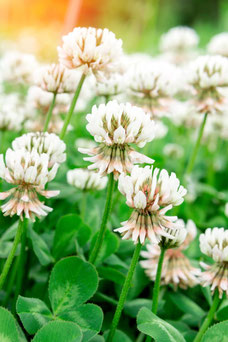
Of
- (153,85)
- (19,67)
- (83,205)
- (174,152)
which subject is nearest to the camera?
(83,205)

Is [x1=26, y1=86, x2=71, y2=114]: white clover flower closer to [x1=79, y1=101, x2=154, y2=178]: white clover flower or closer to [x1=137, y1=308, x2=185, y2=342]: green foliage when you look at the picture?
[x1=79, y1=101, x2=154, y2=178]: white clover flower

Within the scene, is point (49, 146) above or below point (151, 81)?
below

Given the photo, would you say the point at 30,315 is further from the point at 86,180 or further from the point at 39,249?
the point at 86,180

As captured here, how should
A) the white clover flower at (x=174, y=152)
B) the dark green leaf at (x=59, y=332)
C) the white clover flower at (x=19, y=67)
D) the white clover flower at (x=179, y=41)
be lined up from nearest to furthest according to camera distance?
the dark green leaf at (x=59, y=332)
the white clover flower at (x=19, y=67)
the white clover flower at (x=174, y=152)
the white clover flower at (x=179, y=41)

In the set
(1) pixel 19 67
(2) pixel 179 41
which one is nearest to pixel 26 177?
(1) pixel 19 67

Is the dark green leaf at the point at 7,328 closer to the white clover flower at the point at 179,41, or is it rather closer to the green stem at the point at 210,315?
the green stem at the point at 210,315

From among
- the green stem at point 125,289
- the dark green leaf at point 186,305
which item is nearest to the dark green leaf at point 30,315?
the green stem at point 125,289

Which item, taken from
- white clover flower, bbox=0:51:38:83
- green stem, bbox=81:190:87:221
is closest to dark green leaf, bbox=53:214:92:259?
green stem, bbox=81:190:87:221
